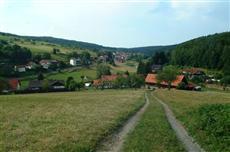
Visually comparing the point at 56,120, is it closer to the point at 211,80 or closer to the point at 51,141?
the point at 51,141

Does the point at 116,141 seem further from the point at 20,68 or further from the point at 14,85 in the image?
the point at 20,68

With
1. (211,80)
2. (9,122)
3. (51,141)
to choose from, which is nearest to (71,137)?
(51,141)

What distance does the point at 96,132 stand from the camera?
2833cm

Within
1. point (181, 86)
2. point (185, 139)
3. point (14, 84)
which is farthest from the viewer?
point (181, 86)

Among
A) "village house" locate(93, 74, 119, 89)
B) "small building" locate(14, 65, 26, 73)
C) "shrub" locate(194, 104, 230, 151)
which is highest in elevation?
"shrub" locate(194, 104, 230, 151)

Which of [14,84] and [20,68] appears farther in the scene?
[20,68]

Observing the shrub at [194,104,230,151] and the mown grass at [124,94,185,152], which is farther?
the shrub at [194,104,230,151]

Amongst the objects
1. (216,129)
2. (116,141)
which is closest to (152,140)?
(116,141)

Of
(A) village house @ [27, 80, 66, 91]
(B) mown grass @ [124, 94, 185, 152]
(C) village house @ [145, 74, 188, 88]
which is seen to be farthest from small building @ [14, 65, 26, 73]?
(B) mown grass @ [124, 94, 185, 152]

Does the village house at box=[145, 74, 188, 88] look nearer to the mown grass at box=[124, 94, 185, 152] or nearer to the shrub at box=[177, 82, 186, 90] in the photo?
the shrub at box=[177, 82, 186, 90]

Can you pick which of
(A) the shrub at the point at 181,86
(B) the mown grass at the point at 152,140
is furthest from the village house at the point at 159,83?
(B) the mown grass at the point at 152,140

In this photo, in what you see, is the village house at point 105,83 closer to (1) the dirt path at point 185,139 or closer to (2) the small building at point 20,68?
(2) the small building at point 20,68

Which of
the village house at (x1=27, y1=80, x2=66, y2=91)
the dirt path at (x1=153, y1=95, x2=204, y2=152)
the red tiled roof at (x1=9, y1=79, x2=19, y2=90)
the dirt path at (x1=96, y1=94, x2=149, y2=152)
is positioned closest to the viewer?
the dirt path at (x1=96, y1=94, x2=149, y2=152)

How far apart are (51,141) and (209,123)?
1393 centimetres
